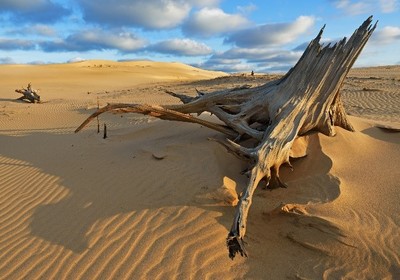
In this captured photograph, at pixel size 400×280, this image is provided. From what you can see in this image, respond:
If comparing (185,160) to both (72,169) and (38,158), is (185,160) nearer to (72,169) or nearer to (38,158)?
(72,169)

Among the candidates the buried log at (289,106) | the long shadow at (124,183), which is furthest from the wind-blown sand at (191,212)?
the buried log at (289,106)

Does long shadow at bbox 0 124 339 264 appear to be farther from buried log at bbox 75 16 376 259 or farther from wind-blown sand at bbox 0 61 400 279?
buried log at bbox 75 16 376 259

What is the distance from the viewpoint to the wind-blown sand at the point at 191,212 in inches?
150

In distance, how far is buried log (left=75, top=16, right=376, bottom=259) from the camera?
5191 millimetres

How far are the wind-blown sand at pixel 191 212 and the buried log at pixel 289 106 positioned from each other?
0.44m

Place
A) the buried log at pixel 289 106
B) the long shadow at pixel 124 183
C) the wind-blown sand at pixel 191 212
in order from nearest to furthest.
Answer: the wind-blown sand at pixel 191 212, the long shadow at pixel 124 183, the buried log at pixel 289 106

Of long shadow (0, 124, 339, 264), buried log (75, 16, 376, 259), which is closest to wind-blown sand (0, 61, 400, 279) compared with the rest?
long shadow (0, 124, 339, 264)

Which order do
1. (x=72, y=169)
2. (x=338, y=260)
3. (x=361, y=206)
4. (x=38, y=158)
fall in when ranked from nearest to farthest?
(x=338, y=260) < (x=361, y=206) < (x=72, y=169) < (x=38, y=158)

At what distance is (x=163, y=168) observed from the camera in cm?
579

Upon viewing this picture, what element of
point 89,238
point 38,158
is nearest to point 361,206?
point 89,238

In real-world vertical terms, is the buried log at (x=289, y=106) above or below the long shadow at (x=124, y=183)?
above

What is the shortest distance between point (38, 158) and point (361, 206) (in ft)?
19.2

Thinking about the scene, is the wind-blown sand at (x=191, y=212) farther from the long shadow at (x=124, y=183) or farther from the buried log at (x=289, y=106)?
the buried log at (x=289, y=106)

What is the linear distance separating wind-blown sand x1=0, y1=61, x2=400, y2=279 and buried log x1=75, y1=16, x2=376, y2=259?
437 millimetres
